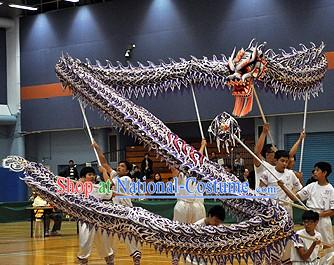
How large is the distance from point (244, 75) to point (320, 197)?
10.7 ft

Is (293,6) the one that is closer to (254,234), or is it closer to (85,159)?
(85,159)

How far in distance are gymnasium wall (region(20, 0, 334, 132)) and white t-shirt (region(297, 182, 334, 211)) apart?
11.2 metres

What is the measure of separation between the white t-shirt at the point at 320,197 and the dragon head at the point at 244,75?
9.94 feet

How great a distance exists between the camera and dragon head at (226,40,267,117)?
6.50 metres

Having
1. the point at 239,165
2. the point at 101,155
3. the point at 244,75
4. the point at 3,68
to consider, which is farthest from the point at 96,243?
the point at 3,68

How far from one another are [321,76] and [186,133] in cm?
2116

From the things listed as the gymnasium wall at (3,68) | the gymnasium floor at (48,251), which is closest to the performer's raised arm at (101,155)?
the gymnasium floor at (48,251)

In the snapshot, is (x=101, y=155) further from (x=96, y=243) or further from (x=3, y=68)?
(x=3, y=68)

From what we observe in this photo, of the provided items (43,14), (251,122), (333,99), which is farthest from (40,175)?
(43,14)

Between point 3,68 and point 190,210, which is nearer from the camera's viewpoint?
point 190,210

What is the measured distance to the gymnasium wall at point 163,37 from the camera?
22984mm

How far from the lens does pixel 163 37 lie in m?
26.4

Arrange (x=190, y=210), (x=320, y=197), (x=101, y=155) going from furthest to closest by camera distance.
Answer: (x=190, y=210), (x=101, y=155), (x=320, y=197)

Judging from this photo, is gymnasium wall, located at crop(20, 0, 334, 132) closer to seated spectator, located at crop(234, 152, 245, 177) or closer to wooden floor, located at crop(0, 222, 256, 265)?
seated spectator, located at crop(234, 152, 245, 177)
